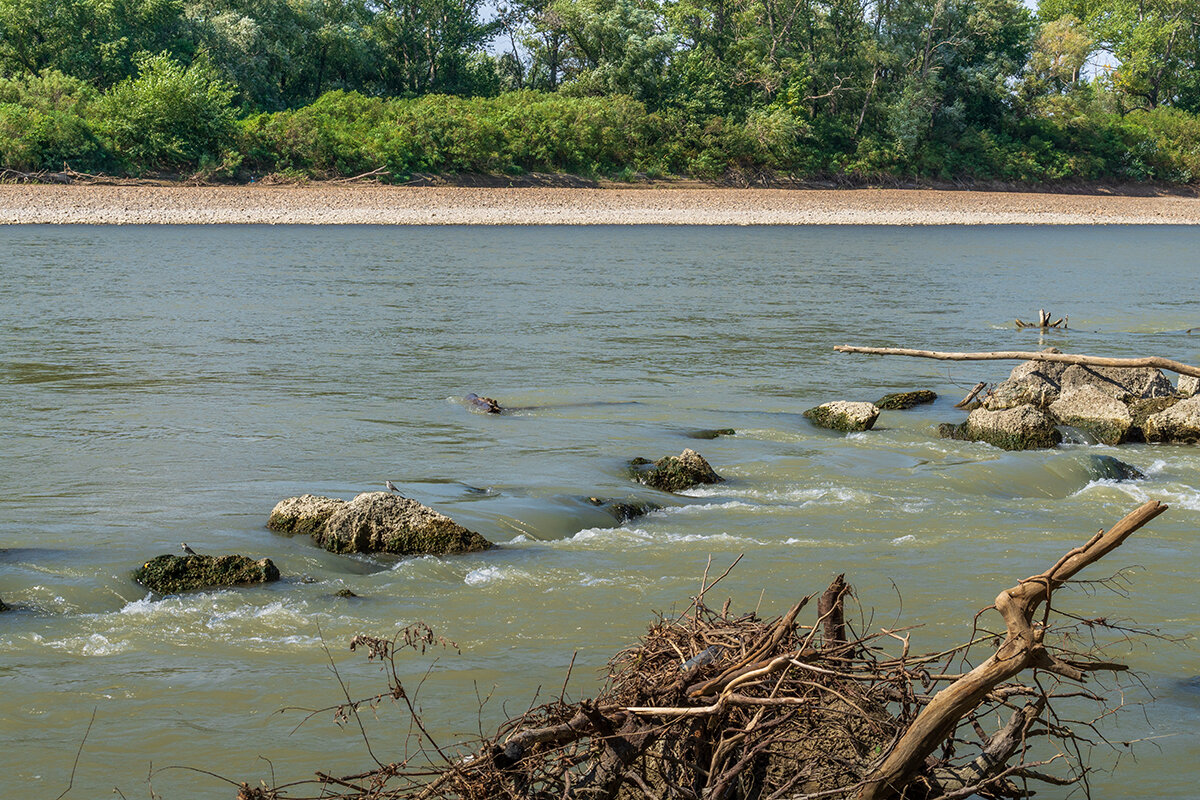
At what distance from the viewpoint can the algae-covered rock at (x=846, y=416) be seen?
524 inches

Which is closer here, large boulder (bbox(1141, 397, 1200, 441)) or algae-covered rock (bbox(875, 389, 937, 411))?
large boulder (bbox(1141, 397, 1200, 441))

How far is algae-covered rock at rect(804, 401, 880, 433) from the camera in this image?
1332 cm

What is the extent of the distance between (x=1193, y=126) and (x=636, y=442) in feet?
274

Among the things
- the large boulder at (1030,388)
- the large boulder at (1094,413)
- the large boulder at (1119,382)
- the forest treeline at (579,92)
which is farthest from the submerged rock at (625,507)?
the forest treeline at (579,92)

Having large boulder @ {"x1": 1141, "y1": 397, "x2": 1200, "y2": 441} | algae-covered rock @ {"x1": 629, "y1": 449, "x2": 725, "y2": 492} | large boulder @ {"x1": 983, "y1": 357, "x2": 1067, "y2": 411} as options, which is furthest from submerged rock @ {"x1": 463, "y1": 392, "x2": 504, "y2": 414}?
large boulder @ {"x1": 1141, "y1": 397, "x2": 1200, "y2": 441}

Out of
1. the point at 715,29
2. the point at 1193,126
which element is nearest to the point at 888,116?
the point at 715,29

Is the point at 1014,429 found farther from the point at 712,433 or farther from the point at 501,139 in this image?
the point at 501,139

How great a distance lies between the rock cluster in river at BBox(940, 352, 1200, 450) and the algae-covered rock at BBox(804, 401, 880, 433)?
818mm

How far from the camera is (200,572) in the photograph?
7.79m

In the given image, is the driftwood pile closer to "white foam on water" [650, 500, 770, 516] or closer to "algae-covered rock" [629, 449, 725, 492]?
"white foam on water" [650, 500, 770, 516]

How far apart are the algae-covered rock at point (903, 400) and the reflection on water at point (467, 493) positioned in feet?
0.67

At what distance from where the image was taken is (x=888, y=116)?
74.8m

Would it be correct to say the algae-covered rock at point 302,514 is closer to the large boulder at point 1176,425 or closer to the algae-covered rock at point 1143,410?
the algae-covered rock at point 1143,410

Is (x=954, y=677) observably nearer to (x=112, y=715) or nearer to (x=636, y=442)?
(x=112, y=715)
